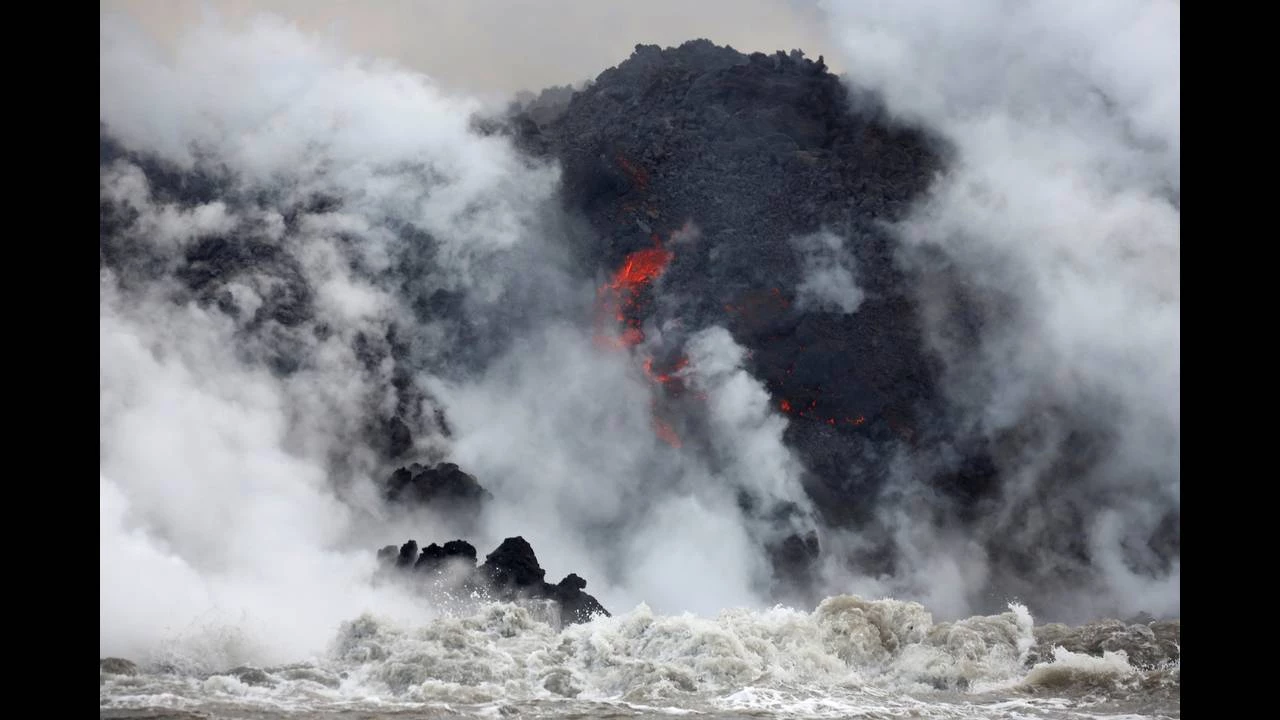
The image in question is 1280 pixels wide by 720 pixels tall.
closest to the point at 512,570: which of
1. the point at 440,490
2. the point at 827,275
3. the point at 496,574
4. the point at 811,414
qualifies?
the point at 496,574

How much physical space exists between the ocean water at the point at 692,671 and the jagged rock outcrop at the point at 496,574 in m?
3.04

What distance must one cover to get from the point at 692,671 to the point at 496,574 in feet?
36.2

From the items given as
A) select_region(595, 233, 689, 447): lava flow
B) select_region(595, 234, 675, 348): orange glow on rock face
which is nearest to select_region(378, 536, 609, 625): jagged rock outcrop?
select_region(595, 233, 689, 447): lava flow

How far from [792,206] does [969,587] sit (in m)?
22.1

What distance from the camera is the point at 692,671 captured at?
2781 cm

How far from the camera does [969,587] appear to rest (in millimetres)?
48156

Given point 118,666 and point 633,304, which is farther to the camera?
point 633,304

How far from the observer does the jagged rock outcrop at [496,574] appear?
1442 inches

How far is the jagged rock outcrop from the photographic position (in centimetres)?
3662

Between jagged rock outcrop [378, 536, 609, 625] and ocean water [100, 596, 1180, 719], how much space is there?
3.04 meters

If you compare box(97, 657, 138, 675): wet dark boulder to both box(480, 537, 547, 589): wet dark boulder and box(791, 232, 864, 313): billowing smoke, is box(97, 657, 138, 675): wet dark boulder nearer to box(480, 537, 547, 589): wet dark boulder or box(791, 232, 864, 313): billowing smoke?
box(480, 537, 547, 589): wet dark boulder

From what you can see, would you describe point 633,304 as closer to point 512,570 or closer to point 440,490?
point 440,490

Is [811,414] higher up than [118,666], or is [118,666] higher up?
[811,414]
